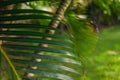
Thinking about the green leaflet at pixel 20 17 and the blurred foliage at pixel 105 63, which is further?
the blurred foliage at pixel 105 63

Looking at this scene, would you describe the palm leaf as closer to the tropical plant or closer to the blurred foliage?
the tropical plant

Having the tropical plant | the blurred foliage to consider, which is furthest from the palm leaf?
the blurred foliage

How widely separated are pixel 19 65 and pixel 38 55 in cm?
9

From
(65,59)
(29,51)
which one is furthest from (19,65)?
(65,59)

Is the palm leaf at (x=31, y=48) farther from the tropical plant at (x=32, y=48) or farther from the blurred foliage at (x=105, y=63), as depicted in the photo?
the blurred foliage at (x=105, y=63)

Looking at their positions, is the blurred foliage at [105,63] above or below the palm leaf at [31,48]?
above

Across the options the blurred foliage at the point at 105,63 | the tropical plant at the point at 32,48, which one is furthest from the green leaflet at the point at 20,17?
the blurred foliage at the point at 105,63

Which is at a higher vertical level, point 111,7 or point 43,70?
point 111,7

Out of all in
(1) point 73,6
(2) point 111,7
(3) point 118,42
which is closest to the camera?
(1) point 73,6

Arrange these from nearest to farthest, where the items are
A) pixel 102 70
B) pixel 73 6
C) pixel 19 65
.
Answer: pixel 19 65 < pixel 73 6 < pixel 102 70

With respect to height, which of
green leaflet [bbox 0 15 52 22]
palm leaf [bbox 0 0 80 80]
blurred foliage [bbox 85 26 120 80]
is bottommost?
palm leaf [bbox 0 0 80 80]

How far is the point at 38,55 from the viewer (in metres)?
1.65

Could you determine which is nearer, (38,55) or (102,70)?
(38,55)

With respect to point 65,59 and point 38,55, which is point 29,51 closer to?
point 38,55
